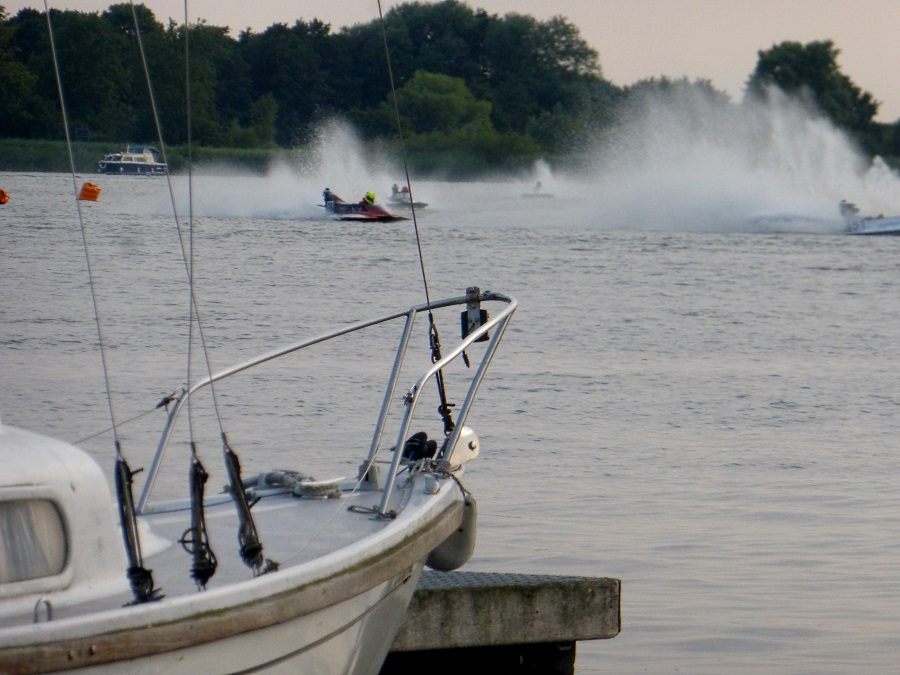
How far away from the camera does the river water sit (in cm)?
862

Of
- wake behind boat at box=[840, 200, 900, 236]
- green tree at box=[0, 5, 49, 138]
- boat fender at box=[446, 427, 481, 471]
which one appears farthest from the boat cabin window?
wake behind boat at box=[840, 200, 900, 236]

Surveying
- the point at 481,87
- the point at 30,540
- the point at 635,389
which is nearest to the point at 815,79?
the point at 481,87

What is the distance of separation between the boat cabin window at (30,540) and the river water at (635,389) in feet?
12.7

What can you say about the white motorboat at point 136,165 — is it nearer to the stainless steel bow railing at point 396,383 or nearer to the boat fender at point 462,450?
the stainless steel bow railing at point 396,383

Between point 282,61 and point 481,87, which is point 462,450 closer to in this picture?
point 282,61

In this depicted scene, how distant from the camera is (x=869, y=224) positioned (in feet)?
186

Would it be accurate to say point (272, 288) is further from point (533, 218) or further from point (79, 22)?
point (533, 218)

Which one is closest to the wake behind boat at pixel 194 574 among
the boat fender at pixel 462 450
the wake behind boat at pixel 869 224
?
the boat fender at pixel 462 450

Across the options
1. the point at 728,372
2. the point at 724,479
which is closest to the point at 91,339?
the point at 728,372

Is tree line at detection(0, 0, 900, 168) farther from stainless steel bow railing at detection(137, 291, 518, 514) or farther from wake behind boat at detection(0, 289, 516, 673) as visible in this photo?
wake behind boat at detection(0, 289, 516, 673)

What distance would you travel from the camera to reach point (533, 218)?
63.3 m

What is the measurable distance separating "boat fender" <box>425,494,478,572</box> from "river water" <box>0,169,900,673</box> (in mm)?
1745

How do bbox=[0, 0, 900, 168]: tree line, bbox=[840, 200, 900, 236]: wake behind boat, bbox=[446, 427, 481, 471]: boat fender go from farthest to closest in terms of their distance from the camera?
bbox=[840, 200, 900, 236]: wake behind boat, bbox=[0, 0, 900, 168]: tree line, bbox=[446, 427, 481, 471]: boat fender

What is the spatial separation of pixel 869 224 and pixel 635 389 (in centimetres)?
4133
